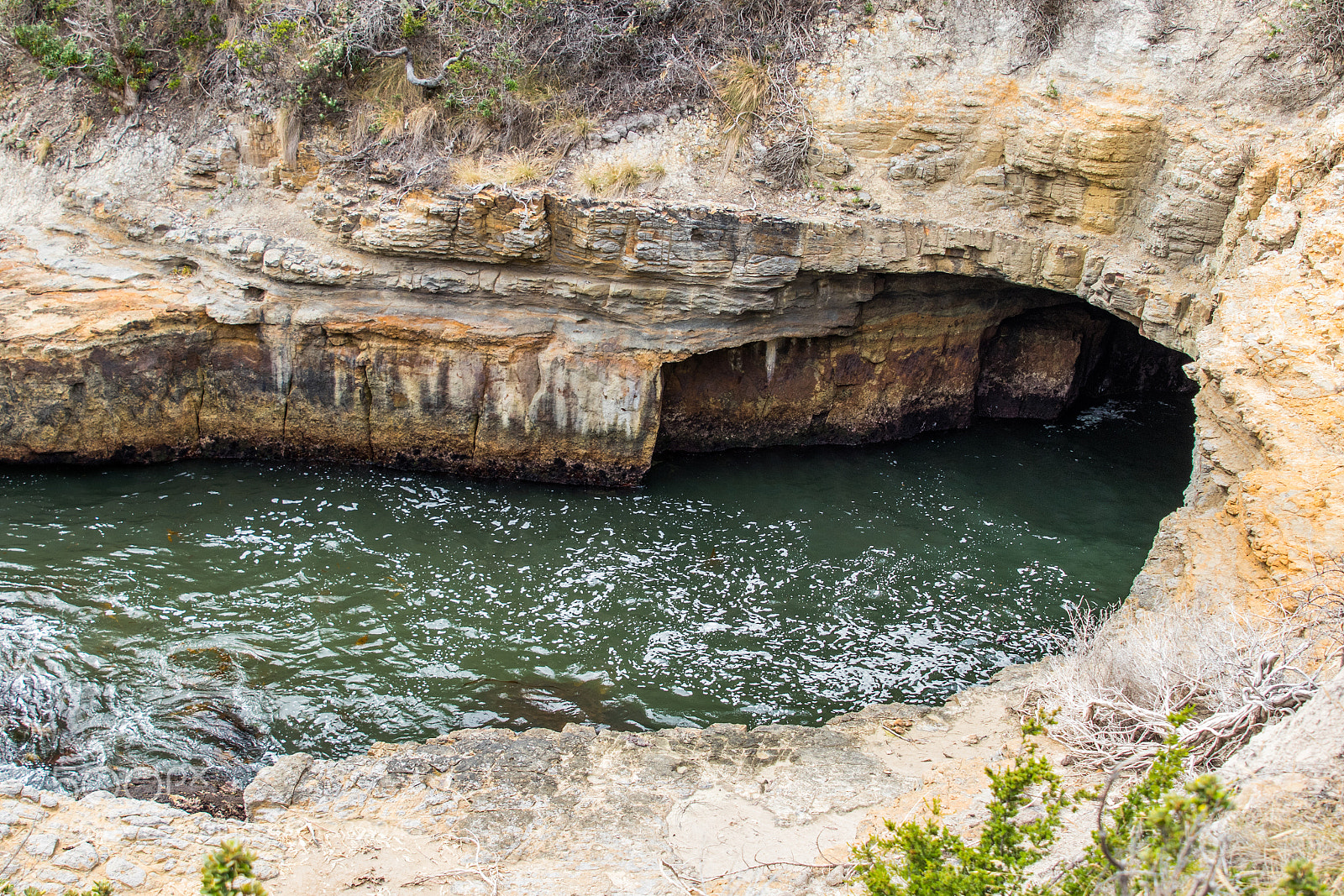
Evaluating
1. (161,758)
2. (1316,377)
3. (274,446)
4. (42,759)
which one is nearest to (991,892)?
(1316,377)

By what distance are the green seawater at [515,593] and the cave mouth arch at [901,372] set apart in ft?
2.56

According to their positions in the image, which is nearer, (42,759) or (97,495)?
(42,759)

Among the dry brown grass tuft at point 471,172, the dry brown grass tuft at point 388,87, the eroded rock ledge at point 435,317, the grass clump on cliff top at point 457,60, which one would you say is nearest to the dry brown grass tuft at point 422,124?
the grass clump on cliff top at point 457,60

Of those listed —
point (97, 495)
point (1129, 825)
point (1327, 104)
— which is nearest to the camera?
point (1129, 825)

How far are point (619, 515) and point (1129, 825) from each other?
25.3 ft

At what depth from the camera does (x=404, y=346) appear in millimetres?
11492

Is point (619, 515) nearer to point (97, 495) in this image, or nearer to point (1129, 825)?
point (97, 495)

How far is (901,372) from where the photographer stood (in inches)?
520

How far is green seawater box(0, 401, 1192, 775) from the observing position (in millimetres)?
7887

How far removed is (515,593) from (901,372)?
22.2 feet

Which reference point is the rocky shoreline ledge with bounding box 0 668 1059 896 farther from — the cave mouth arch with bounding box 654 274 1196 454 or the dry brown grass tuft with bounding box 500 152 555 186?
the dry brown grass tuft with bounding box 500 152 555 186

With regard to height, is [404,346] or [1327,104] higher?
[1327,104]

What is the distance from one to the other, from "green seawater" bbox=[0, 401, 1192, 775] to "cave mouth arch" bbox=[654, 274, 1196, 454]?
78 centimetres

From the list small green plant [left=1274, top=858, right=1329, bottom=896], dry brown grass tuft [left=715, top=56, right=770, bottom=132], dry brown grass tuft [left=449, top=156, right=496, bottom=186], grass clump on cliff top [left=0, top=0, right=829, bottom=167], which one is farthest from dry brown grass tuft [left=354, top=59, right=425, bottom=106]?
small green plant [left=1274, top=858, right=1329, bottom=896]
